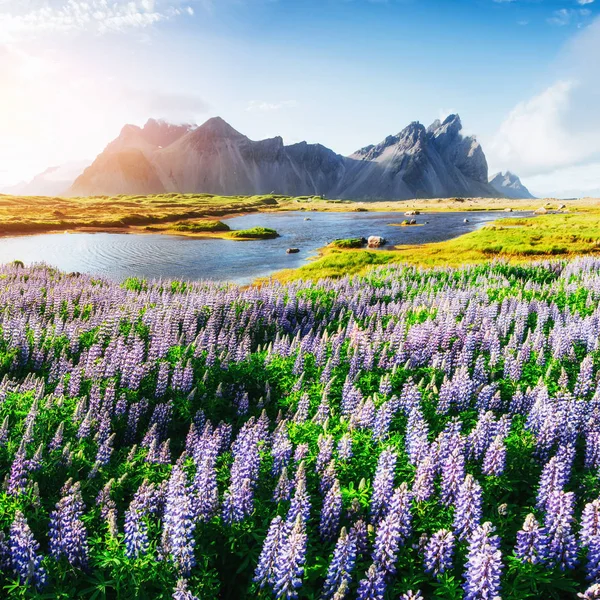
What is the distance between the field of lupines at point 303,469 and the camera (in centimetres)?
498

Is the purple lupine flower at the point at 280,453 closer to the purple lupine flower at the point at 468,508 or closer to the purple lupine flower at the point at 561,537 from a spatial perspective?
the purple lupine flower at the point at 468,508

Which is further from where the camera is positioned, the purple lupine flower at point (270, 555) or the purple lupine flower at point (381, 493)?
the purple lupine flower at point (381, 493)

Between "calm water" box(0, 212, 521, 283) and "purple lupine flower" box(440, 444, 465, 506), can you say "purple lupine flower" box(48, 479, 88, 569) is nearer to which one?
"purple lupine flower" box(440, 444, 465, 506)

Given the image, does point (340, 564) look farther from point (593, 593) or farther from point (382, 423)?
point (382, 423)

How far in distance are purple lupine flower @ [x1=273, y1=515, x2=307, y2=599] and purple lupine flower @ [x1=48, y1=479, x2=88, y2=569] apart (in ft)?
8.06

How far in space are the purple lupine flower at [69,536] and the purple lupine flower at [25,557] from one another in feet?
0.73

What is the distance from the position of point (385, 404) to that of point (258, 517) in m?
2.75

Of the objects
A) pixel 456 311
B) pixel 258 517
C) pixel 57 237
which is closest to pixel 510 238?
pixel 456 311

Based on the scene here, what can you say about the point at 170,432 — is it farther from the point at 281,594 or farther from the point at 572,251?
the point at 572,251

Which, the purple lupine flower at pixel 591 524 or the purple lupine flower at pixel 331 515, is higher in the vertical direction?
the purple lupine flower at pixel 591 524

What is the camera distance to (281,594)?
4656 mm

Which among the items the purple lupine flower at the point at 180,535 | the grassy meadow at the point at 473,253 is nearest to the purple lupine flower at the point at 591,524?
the purple lupine flower at the point at 180,535

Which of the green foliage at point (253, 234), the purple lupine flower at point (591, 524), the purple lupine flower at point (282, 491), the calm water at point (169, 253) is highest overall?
the green foliage at point (253, 234)

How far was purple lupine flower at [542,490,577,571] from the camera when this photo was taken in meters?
5.01
